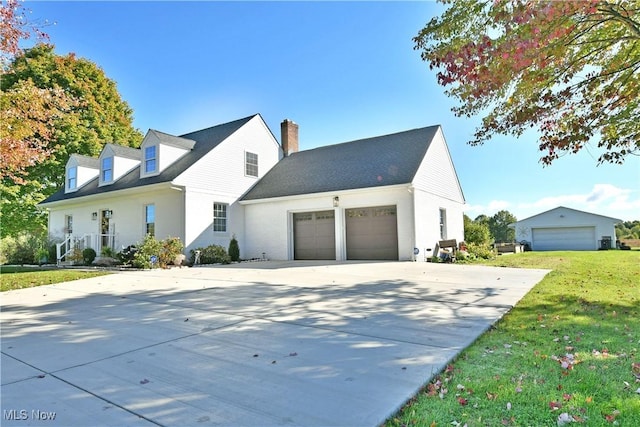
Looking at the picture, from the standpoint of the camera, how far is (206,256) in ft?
49.4

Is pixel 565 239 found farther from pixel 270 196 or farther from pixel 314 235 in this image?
pixel 270 196

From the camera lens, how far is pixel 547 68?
7.05 meters

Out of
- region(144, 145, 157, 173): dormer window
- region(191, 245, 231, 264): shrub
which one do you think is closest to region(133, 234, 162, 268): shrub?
region(191, 245, 231, 264): shrub

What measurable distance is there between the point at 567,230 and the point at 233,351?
121 feet

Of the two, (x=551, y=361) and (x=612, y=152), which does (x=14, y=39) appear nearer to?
(x=551, y=361)

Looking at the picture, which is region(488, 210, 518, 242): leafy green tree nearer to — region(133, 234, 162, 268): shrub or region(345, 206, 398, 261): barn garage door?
region(345, 206, 398, 261): barn garage door

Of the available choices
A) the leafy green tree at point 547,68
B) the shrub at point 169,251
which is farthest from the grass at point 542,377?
the shrub at point 169,251

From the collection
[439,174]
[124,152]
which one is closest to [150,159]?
[124,152]

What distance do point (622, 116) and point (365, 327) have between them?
6.89 m

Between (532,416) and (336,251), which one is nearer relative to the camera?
(532,416)

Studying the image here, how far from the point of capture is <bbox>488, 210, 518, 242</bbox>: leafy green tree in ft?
169

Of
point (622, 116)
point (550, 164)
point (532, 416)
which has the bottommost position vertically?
point (532, 416)

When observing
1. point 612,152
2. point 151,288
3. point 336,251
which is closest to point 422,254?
point 336,251

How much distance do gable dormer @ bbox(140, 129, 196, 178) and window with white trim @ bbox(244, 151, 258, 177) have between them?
312cm
